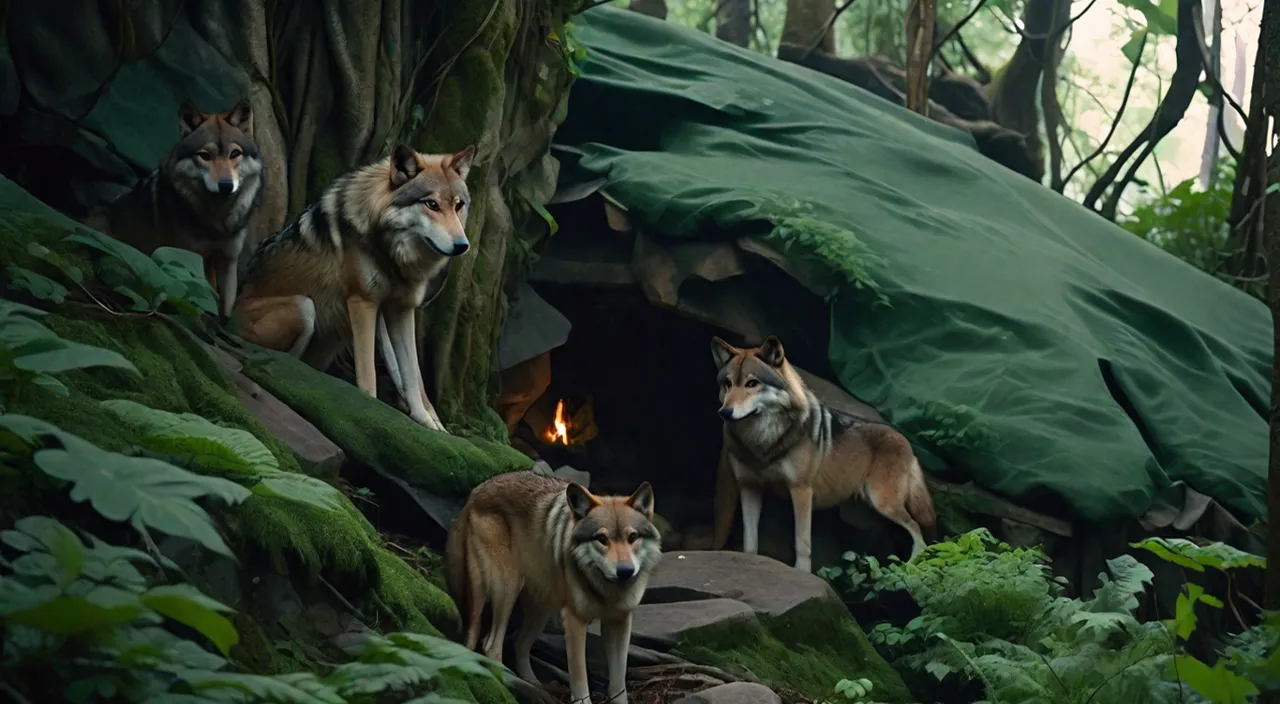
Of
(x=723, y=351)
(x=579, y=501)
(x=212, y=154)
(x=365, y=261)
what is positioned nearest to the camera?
(x=579, y=501)

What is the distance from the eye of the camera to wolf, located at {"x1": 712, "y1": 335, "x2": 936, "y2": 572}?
29.6 feet

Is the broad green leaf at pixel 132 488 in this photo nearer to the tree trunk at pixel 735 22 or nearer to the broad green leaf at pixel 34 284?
the broad green leaf at pixel 34 284

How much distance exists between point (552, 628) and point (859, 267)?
4.90 m

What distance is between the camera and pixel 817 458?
30.3ft

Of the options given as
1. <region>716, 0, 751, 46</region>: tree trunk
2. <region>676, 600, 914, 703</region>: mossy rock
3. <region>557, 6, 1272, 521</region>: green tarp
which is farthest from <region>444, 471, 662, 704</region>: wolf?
<region>716, 0, 751, 46</region>: tree trunk

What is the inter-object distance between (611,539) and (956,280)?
19.7 ft

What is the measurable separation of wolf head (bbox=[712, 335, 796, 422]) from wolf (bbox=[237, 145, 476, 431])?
268 centimetres

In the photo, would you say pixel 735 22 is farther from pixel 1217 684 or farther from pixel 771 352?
pixel 1217 684

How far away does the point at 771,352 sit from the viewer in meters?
8.94

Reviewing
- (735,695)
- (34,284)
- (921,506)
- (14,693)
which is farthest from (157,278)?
(921,506)

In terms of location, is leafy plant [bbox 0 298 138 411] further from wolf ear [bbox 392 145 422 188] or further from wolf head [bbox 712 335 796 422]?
wolf head [bbox 712 335 796 422]

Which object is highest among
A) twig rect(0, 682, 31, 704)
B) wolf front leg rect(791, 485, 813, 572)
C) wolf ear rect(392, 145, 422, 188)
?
wolf ear rect(392, 145, 422, 188)

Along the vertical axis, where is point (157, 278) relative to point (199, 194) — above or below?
above

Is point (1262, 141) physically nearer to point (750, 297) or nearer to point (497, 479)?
point (750, 297)
